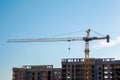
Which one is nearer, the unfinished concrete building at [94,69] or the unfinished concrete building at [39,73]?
the unfinished concrete building at [94,69]

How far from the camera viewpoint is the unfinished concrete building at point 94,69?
387 ft

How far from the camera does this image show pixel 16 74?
137125mm

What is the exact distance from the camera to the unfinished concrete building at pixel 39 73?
431 ft

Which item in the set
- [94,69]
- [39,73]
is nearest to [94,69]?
[94,69]

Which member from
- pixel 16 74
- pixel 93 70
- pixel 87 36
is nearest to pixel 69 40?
pixel 87 36

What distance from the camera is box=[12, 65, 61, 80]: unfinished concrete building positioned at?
431 ft

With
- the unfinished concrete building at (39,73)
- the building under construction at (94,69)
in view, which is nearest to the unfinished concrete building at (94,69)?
the building under construction at (94,69)

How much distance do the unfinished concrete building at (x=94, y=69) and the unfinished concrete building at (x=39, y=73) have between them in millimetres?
9401

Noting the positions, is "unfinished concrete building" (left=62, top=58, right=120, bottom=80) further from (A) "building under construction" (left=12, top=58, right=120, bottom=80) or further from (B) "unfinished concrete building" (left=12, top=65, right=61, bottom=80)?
(B) "unfinished concrete building" (left=12, top=65, right=61, bottom=80)

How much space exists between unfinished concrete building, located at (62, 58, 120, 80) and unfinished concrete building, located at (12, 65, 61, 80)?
9401mm

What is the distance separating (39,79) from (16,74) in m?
11.9

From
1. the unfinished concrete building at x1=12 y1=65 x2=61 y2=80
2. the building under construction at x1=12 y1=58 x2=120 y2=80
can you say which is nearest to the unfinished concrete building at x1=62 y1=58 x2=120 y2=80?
the building under construction at x1=12 y1=58 x2=120 y2=80

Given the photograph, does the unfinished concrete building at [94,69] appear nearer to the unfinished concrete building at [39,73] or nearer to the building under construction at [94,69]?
the building under construction at [94,69]

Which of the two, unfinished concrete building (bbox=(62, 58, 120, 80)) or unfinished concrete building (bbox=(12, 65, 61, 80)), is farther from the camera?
unfinished concrete building (bbox=(12, 65, 61, 80))
